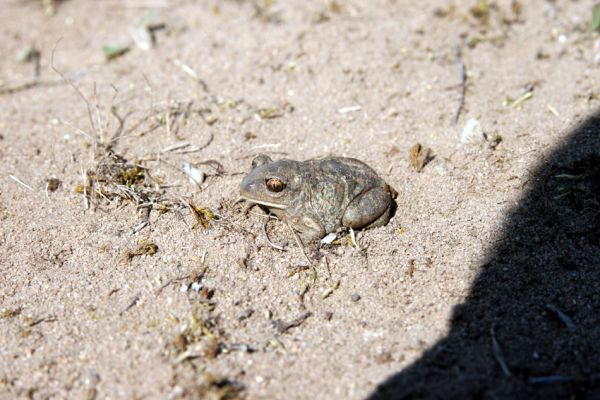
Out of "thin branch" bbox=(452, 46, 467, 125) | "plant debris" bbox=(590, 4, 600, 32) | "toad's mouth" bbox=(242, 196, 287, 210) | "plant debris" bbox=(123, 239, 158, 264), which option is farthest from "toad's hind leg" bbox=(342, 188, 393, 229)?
"plant debris" bbox=(590, 4, 600, 32)

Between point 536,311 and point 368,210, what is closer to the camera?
point 536,311

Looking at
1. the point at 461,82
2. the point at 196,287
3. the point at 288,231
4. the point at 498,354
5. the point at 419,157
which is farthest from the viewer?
the point at 461,82

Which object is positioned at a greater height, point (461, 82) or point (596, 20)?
point (596, 20)

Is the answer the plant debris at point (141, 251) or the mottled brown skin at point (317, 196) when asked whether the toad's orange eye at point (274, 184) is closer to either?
the mottled brown skin at point (317, 196)

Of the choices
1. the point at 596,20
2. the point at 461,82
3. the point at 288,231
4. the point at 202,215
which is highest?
the point at 596,20

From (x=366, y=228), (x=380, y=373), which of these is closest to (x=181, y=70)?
(x=366, y=228)

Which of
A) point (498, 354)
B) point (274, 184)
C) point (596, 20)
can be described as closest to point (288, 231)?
point (274, 184)

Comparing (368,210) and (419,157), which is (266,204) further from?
(419,157)

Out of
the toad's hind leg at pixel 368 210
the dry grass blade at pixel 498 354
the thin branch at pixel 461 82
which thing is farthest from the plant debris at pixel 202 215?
the thin branch at pixel 461 82
